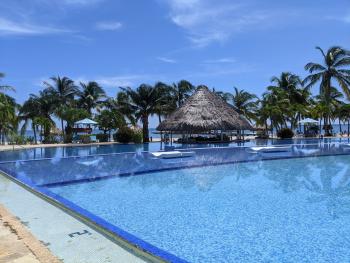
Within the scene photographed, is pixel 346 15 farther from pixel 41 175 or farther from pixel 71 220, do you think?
pixel 71 220

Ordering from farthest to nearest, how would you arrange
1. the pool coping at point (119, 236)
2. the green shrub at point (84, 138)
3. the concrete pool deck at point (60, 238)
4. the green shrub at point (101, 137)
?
the green shrub at point (101, 137) < the green shrub at point (84, 138) < the pool coping at point (119, 236) < the concrete pool deck at point (60, 238)

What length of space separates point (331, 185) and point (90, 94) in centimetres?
2505

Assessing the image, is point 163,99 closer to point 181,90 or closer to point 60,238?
point 181,90

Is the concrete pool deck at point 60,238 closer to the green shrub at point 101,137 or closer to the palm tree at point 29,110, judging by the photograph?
the green shrub at point 101,137

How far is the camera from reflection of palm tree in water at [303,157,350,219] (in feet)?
22.6

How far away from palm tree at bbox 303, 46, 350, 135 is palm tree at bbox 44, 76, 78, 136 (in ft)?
69.3

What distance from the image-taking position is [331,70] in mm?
30719

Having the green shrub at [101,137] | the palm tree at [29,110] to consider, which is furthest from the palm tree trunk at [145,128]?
the palm tree at [29,110]

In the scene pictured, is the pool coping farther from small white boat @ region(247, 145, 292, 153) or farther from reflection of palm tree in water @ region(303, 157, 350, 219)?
small white boat @ region(247, 145, 292, 153)

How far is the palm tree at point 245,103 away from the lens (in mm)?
34562

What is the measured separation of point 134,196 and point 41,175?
13.5ft

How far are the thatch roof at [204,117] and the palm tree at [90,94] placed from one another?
771 centimetres

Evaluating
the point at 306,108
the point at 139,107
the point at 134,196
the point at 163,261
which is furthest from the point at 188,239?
the point at 306,108

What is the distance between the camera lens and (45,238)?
4297 mm
